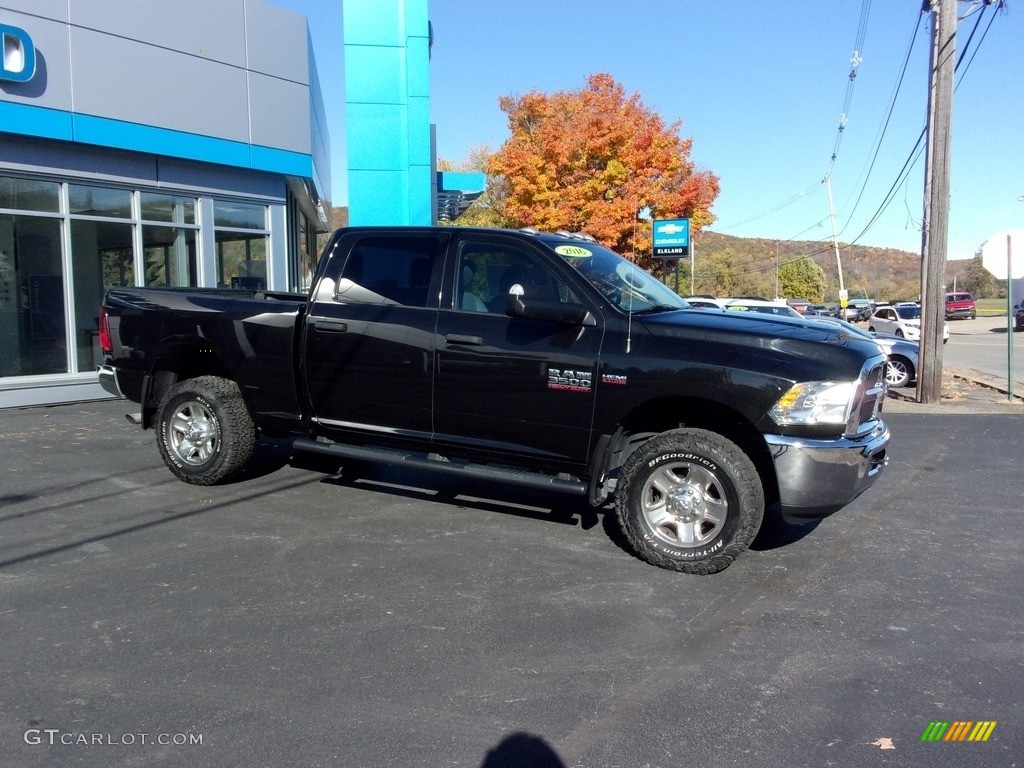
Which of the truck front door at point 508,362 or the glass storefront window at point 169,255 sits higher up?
the glass storefront window at point 169,255

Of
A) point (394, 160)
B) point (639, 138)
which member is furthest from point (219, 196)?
point (639, 138)

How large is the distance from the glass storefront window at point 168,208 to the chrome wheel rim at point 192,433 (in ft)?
22.7

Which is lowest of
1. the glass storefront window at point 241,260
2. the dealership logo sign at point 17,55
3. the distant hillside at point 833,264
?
the glass storefront window at point 241,260

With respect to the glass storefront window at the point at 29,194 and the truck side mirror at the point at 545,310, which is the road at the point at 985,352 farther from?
the glass storefront window at the point at 29,194

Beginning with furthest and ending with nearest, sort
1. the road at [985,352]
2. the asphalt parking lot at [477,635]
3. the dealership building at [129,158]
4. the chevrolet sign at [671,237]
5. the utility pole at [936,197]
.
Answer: the chevrolet sign at [671,237] < the road at [985,352] < the utility pole at [936,197] < the dealership building at [129,158] < the asphalt parking lot at [477,635]

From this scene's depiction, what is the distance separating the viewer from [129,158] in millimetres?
12359

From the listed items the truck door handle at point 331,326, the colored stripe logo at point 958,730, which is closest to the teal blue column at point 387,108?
the truck door handle at point 331,326

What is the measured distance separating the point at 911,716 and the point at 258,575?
135 inches

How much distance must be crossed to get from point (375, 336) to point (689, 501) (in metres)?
2.44

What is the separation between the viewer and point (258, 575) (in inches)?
197

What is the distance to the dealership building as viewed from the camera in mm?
11227

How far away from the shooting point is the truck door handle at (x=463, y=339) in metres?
5.68

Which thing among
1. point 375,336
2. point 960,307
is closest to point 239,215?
point 375,336

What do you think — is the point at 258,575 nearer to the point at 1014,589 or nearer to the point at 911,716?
the point at 911,716
